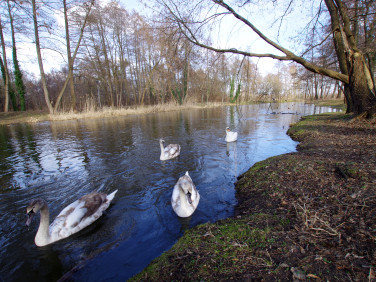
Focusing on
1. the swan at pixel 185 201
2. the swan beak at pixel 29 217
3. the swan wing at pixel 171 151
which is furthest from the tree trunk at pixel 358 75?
the swan beak at pixel 29 217

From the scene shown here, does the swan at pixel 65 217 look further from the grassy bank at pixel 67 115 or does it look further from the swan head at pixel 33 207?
the grassy bank at pixel 67 115

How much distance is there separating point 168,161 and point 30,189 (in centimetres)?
452

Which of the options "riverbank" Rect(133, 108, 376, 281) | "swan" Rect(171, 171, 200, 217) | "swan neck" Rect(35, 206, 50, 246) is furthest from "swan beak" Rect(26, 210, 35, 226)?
"swan" Rect(171, 171, 200, 217)

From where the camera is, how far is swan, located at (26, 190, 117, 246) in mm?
3611

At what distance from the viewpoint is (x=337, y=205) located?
2973mm

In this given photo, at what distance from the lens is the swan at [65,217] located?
3611 millimetres

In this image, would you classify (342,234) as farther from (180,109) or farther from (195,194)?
(180,109)

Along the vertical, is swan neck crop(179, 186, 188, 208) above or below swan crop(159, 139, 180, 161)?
below

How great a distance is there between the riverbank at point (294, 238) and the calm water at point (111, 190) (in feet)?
2.78

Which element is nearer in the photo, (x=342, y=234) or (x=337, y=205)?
(x=342, y=234)

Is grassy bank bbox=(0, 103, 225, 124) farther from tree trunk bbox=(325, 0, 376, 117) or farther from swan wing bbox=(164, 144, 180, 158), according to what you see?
tree trunk bbox=(325, 0, 376, 117)

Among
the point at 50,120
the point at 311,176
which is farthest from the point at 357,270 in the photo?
the point at 50,120

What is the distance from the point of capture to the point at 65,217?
3.92 meters

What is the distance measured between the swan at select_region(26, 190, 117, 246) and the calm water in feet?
0.50
